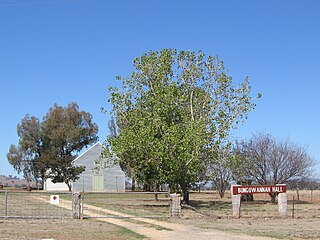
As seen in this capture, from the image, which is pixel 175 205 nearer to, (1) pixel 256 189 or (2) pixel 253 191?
(2) pixel 253 191

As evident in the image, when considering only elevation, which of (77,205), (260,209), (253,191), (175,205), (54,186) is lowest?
(54,186)

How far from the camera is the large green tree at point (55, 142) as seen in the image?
69312 mm

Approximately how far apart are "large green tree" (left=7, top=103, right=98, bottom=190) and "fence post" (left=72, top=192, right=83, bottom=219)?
155 ft

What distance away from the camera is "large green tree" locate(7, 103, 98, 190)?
69.3 meters

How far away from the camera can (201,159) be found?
33.3 meters

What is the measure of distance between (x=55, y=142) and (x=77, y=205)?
49934 mm

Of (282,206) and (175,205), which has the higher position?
(175,205)

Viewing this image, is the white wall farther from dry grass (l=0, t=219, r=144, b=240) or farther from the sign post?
dry grass (l=0, t=219, r=144, b=240)

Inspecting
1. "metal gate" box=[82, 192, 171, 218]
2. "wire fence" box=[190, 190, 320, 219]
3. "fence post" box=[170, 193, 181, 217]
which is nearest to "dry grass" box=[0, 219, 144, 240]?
"metal gate" box=[82, 192, 171, 218]

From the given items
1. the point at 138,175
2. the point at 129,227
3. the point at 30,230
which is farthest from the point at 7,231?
the point at 138,175

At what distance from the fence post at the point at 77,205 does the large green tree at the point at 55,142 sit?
155 ft

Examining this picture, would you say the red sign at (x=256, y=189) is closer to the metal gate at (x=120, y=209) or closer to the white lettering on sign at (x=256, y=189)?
the white lettering on sign at (x=256, y=189)

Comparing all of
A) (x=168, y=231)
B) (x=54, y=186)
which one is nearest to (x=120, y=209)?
(x=168, y=231)

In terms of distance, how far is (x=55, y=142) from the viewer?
230 feet
